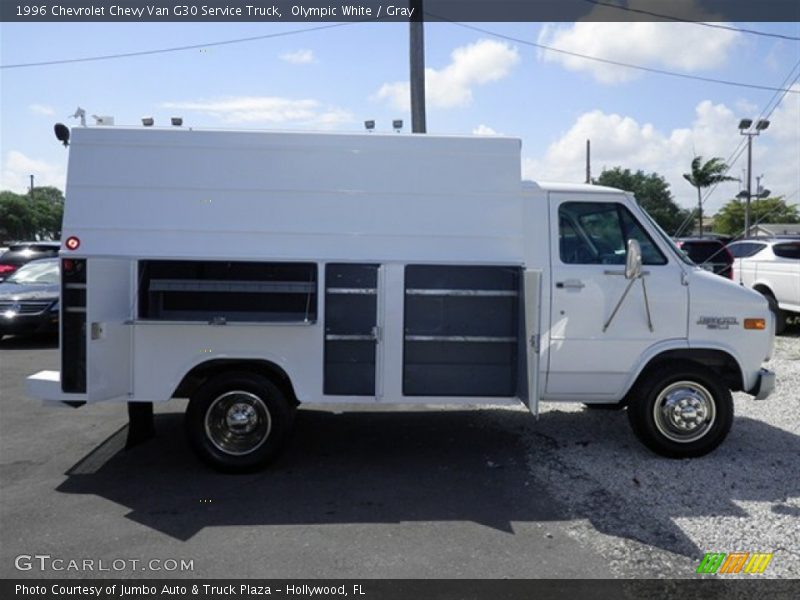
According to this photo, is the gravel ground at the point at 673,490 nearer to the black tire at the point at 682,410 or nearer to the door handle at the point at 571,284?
the black tire at the point at 682,410

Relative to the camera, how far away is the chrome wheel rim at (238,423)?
561cm

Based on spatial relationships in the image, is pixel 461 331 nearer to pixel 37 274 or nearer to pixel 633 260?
pixel 633 260

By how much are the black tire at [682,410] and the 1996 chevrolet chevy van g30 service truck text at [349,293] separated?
0.5 inches

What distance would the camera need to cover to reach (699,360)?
19.6 feet

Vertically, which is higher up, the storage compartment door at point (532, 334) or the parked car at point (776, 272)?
the parked car at point (776, 272)

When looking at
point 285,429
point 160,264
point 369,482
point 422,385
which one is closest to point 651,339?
point 422,385

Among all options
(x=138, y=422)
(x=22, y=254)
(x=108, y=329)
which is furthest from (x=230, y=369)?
(x=22, y=254)

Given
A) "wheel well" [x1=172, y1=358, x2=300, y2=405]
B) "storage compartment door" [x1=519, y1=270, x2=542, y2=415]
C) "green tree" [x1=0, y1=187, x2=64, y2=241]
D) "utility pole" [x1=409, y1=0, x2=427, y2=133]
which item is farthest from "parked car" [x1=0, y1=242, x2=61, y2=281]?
"green tree" [x1=0, y1=187, x2=64, y2=241]

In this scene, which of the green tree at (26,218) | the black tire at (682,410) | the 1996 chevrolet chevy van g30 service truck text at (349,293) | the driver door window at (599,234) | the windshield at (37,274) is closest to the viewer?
the 1996 chevrolet chevy van g30 service truck text at (349,293)

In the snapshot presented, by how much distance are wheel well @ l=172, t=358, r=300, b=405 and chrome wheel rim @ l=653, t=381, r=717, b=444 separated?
3160 millimetres

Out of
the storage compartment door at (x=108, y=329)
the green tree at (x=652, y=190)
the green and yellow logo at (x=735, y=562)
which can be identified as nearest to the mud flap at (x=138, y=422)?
the storage compartment door at (x=108, y=329)

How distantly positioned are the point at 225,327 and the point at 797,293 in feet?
37.3

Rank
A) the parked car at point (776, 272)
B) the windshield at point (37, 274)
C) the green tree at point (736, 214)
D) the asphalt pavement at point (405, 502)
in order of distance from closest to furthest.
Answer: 1. the asphalt pavement at point (405, 502)
2. the parked car at point (776, 272)
3. the windshield at point (37, 274)
4. the green tree at point (736, 214)

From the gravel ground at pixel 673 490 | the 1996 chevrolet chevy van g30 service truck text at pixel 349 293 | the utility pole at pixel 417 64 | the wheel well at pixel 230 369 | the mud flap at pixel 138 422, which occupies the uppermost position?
the utility pole at pixel 417 64
